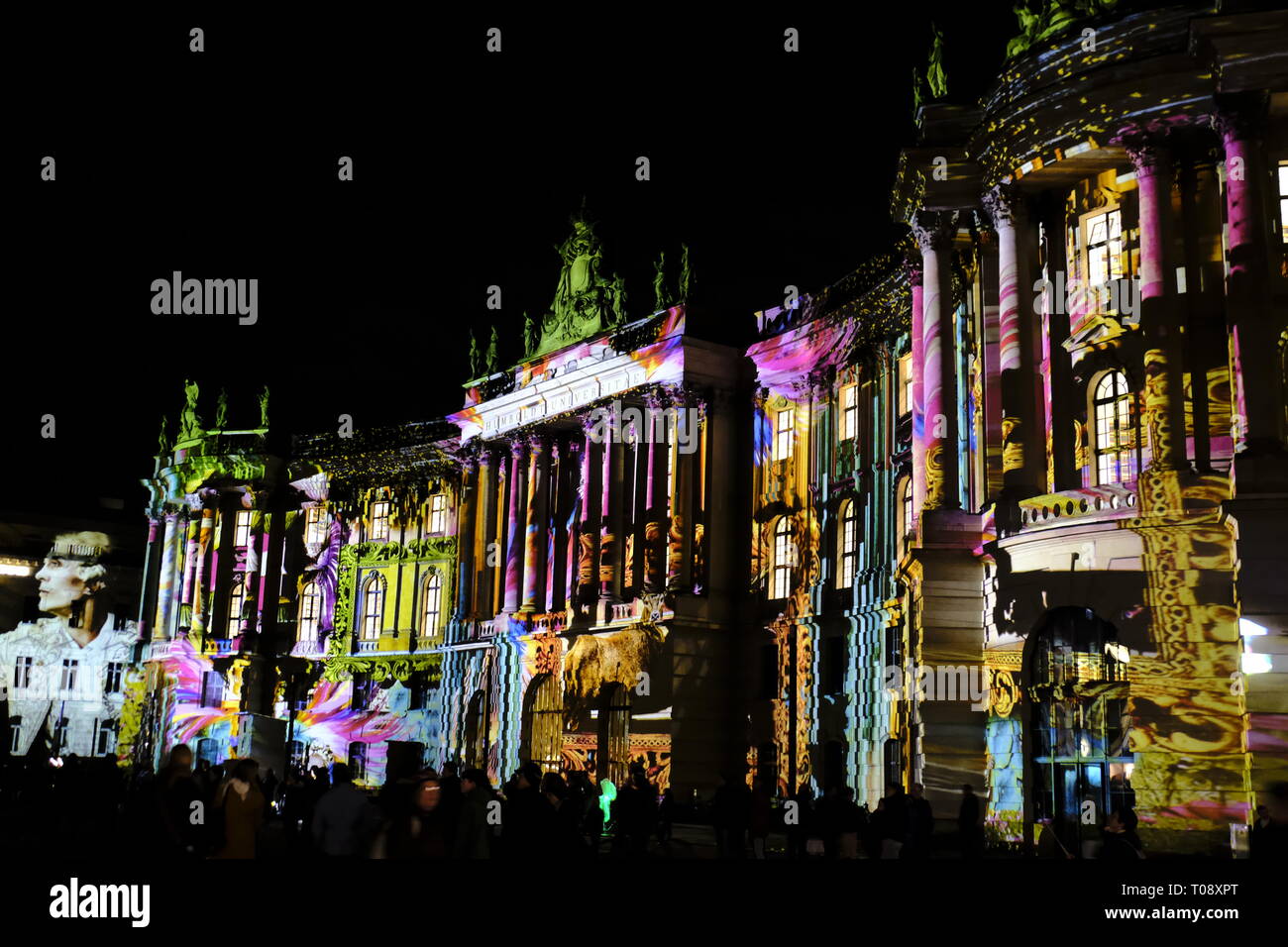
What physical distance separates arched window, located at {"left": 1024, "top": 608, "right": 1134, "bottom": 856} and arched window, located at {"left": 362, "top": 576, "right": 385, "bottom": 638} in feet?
130

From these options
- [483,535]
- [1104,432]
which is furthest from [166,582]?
[1104,432]

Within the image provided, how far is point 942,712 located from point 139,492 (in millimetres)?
66772

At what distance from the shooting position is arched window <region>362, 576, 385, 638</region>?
2469 inches

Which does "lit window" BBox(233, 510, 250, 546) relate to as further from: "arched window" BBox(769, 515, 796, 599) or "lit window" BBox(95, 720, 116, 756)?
"arched window" BBox(769, 515, 796, 599)

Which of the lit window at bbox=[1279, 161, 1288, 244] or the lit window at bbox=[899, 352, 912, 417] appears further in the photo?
the lit window at bbox=[899, 352, 912, 417]

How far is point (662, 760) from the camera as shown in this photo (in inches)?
1737

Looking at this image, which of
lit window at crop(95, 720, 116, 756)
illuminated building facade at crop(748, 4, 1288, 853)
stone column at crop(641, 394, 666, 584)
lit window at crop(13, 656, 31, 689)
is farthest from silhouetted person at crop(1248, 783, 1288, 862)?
lit window at crop(13, 656, 31, 689)

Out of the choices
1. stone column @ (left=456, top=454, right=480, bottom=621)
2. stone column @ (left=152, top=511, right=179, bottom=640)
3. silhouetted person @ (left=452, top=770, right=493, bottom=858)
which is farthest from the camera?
stone column @ (left=152, top=511, right=179, bottom=640)

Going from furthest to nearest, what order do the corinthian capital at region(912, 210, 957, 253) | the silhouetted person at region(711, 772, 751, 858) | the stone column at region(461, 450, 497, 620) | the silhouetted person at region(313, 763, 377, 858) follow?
the stone column at region(461, 450, 497, 620) < the corinthian capital at region(912, 210, 957, 253) < the silhouetted person at region(711, 772, 751, 858) < the silhouetted person at region(313, 763, 377, 858)

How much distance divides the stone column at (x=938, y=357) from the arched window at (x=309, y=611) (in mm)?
40197

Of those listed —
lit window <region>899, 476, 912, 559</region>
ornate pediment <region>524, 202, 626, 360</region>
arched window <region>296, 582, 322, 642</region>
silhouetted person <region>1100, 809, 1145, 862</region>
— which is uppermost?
ornate pediment <region>524, 202, 626, 360</region>

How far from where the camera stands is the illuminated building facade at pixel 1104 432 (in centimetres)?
2552
